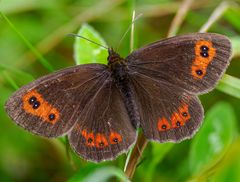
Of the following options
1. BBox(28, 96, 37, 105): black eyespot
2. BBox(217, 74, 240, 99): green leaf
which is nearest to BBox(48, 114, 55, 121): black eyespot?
BBox(28, 96, 37, 105): black eyespot

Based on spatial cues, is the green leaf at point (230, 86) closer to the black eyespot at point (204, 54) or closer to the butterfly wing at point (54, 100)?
the black eyespot at point (204, 54)

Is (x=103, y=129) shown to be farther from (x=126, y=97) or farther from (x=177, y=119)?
(x=177, y=119)

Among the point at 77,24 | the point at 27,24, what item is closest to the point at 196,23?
the point at 77,24

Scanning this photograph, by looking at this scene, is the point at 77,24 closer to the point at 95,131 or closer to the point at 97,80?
the point at 97,80

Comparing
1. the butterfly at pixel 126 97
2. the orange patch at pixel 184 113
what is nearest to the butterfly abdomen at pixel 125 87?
the butterfly at pixel 126 97

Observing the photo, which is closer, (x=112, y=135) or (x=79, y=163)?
(x=112, y=135)

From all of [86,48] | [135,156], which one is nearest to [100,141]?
[135,156]

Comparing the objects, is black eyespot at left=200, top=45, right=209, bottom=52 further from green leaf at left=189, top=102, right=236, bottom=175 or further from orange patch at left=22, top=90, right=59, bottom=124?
orange patch at left=22, top=90, right=59, bottom=124
